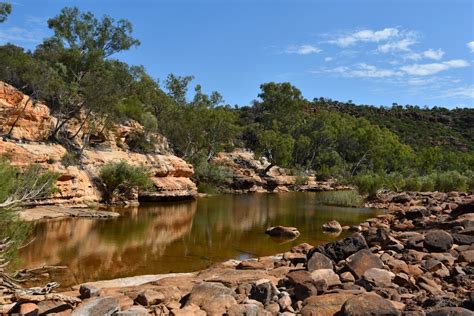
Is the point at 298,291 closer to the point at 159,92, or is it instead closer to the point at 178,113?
the point at 178,113

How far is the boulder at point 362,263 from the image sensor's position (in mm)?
7727

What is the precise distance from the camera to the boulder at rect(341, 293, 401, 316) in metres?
5.59

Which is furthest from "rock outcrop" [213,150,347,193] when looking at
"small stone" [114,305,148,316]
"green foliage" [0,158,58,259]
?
"small stone" [114,305,148,316]

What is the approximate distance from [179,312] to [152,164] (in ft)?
88.0

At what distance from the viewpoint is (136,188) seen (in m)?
28.8

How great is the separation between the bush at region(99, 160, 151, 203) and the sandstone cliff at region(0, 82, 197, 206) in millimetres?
713

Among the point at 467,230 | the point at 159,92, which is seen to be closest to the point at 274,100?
the point at 159,92

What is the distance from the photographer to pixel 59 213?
20078 millimetres

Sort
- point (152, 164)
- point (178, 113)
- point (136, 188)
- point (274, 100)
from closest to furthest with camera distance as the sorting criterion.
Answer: point (136, 188) → point (152, 164) → point (178, 113) → point (274, 100)

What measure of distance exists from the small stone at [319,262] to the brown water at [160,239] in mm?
3878

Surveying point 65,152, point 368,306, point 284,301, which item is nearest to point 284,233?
point 284,301

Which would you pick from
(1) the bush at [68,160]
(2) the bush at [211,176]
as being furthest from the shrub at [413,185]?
(1) the bush at [68,160]

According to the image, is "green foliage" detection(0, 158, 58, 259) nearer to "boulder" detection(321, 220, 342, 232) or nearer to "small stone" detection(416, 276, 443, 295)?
"small stone" detection(416, 276, 443, 295)

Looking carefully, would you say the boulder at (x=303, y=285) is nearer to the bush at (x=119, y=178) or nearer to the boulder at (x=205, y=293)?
the boulder at (x=205, y=293)
